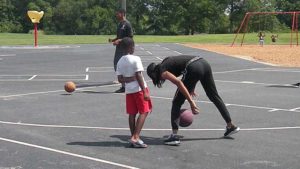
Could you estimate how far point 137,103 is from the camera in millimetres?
7461

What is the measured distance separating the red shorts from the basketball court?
0.51 meters

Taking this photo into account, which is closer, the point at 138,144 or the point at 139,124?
the point at 138,144

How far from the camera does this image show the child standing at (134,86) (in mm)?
7367

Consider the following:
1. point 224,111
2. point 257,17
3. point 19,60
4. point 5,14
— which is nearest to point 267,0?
point 257,17

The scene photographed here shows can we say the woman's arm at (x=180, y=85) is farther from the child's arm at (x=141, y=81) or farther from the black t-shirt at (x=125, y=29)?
the black t-shirt at (x=125, y=29)

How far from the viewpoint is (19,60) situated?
26766mm

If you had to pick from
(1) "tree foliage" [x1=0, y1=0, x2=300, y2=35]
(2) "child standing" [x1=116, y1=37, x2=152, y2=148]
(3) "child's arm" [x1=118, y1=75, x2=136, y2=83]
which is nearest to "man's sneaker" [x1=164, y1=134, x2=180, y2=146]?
(2) "child standing" [x1=116, y1=37, x2=152, y2=148]

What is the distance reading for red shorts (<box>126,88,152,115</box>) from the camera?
7.42 metres

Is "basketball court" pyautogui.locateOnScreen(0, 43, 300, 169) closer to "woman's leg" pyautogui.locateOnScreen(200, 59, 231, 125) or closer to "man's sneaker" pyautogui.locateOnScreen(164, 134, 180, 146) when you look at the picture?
"man's sneaker" pyautogui.locateOnScreen(164, 134, 180, 146)

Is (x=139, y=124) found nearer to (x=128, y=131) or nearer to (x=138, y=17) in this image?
(x=128, y=131)

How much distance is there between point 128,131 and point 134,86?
136 centimetres

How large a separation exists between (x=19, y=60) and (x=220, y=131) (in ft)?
65.0

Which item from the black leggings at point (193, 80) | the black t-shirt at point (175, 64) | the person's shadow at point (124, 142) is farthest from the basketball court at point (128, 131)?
the black t-shirt at point (175, 64)

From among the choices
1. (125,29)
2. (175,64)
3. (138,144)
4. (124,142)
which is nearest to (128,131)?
(124,142)
